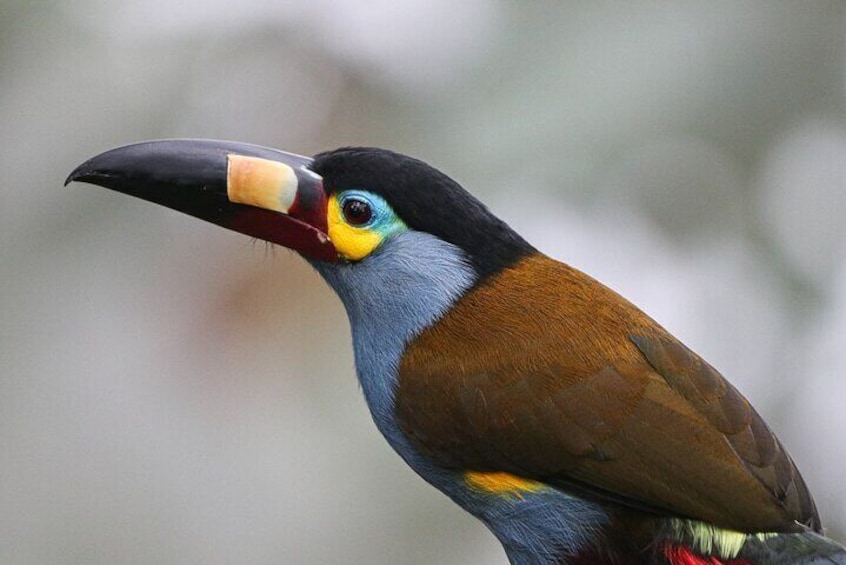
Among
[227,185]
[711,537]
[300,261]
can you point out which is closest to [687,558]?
[711,537]

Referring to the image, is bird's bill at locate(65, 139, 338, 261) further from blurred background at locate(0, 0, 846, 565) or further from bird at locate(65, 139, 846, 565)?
blurred background at locate(0, 0, 846, 565)

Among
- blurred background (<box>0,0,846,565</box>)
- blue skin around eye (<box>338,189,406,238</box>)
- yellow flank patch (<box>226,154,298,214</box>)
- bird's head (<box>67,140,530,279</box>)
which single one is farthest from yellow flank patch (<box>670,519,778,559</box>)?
blurred background (<box>0,0,846,565</box>)

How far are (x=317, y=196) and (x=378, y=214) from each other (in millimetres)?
120

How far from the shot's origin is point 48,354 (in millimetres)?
4434

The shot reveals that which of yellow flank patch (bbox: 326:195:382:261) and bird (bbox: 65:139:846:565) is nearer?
bird (bbox: 65:139:846:565)

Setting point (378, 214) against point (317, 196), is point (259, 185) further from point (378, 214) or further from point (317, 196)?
point (378, 214)

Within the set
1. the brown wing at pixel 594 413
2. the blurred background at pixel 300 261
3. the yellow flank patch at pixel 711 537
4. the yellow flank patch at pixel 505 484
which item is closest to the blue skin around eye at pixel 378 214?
the brown wing at pixel 594 413

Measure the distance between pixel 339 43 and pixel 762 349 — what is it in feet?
4.65

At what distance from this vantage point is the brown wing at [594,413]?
260 cm

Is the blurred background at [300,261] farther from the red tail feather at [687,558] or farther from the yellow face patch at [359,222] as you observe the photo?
the red tail feather at [687,558]

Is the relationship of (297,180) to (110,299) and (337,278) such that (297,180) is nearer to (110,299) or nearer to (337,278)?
(337,278)

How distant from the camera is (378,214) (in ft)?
9.32

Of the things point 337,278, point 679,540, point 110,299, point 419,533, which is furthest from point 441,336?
point 110,299

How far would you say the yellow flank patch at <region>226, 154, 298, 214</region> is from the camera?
2848 millimetres
